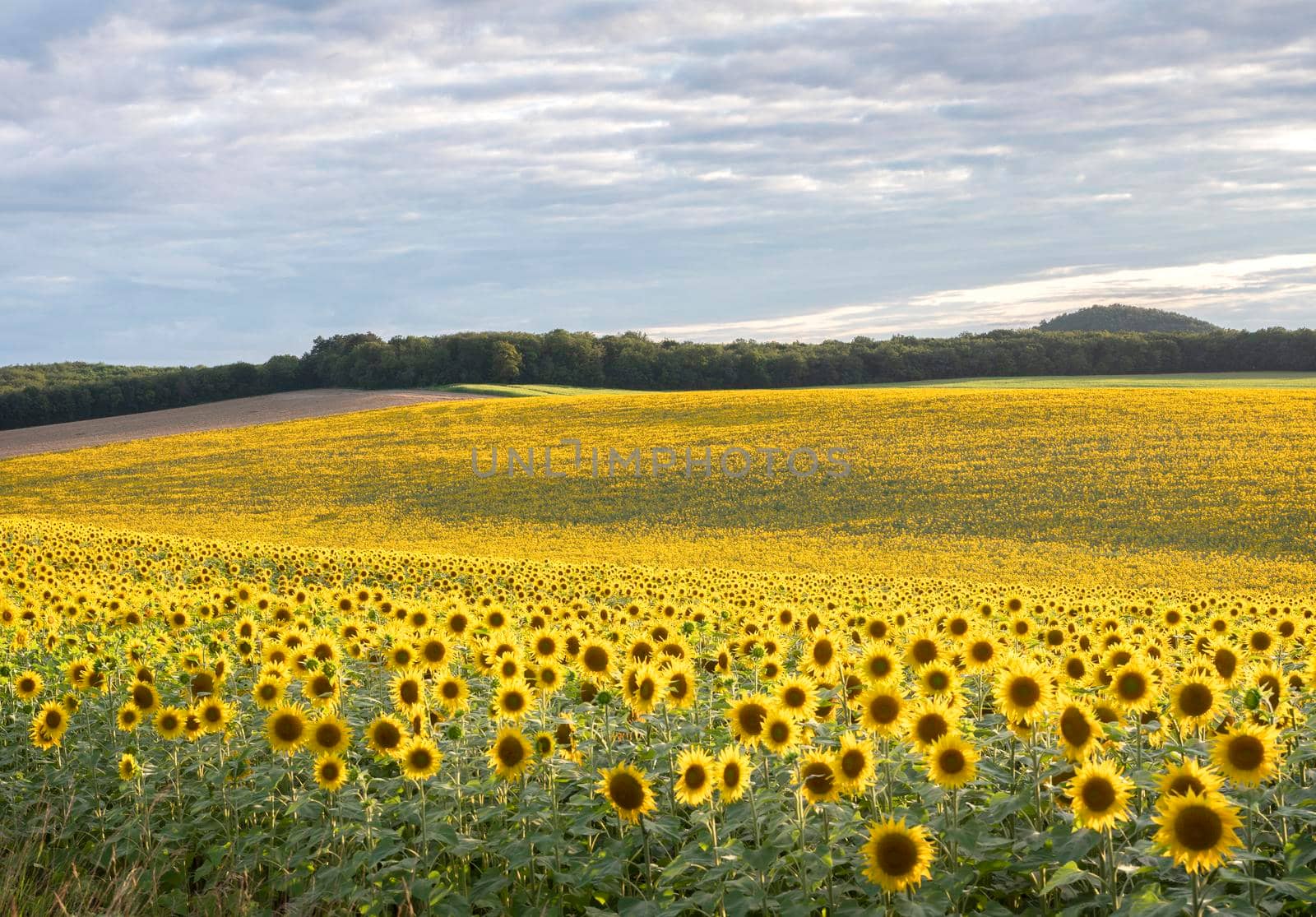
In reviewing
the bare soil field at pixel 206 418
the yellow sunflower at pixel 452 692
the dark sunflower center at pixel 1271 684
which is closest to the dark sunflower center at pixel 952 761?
the dark sunflower center at pixel 1271 684

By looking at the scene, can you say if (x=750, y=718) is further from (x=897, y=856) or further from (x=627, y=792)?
(x=897, y=856)

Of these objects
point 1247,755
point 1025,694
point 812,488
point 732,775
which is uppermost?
point 1025,694

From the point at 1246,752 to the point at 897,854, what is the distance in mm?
1380

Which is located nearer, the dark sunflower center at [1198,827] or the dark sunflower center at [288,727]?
the dark sunflower center at [1198,827]

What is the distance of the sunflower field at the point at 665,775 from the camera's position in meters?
3.90

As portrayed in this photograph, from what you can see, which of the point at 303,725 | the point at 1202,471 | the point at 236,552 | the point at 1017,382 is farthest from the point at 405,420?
the point at 303,725

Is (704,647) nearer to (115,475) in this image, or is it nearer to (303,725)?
(303,725)

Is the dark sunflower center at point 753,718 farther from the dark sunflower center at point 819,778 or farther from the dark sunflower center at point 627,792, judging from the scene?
the dark sunflower center at point 627,792

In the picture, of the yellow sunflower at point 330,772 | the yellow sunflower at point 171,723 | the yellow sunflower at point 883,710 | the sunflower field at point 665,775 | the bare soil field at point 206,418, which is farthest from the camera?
the bare soil field at point 206,418

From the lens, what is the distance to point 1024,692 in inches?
158

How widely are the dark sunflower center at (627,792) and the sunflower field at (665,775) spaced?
0.01 metres

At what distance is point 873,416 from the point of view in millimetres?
44406

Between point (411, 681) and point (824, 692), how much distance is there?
2243 mm

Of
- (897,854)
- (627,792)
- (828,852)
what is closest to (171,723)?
(627,792)
